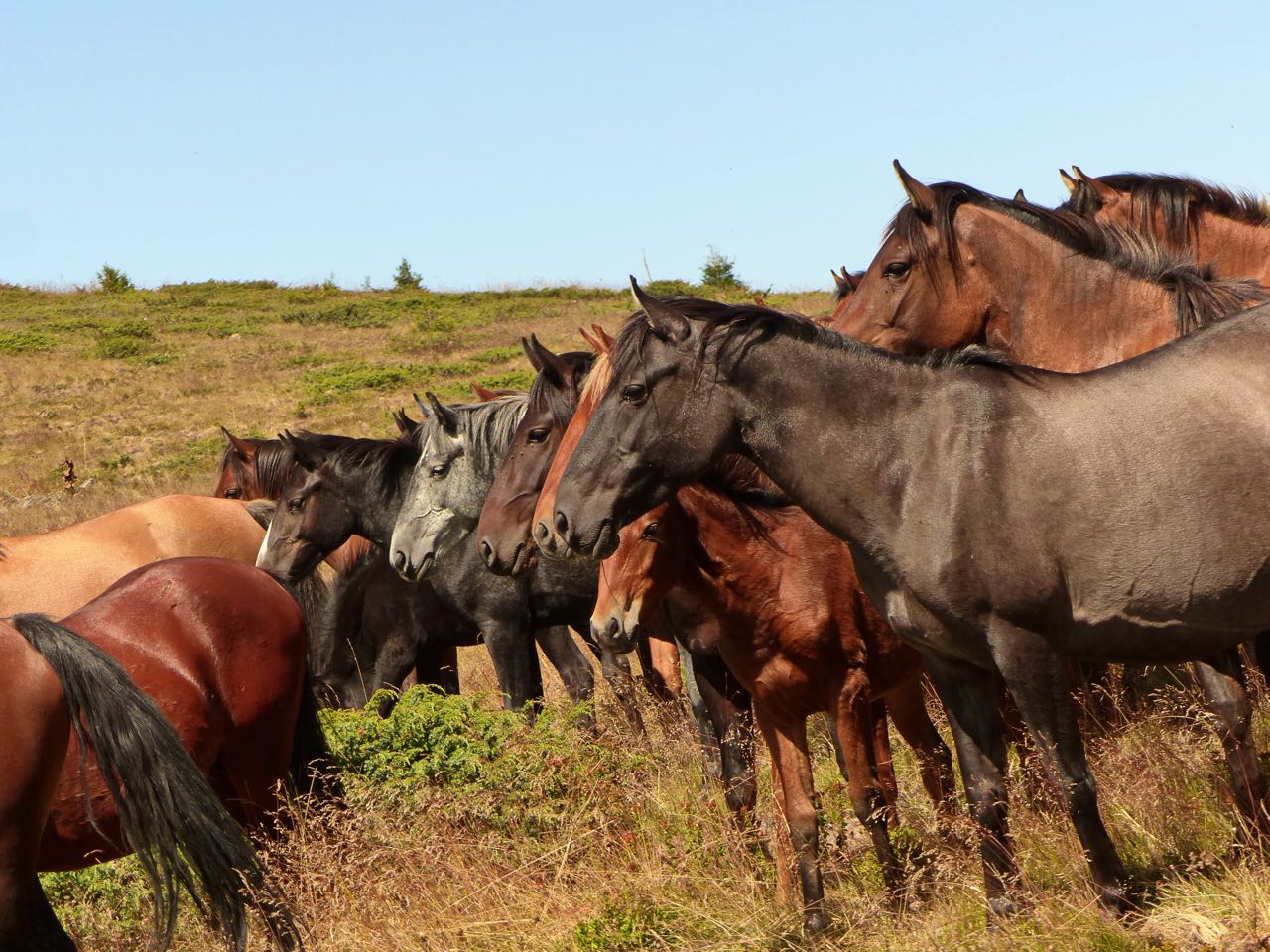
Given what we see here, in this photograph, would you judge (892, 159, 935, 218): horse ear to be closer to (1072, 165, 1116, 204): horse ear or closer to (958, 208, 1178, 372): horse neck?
(958, 208, 1178, 372): horse neck

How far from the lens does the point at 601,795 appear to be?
20.9 ft

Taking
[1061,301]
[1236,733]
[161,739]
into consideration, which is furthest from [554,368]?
[1236,733]

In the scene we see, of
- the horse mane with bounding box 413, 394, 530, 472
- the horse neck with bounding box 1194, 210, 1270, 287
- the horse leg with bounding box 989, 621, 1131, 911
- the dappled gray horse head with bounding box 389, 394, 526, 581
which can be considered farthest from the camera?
the dappled gray horse head with bounding box 389, 394, 526, 581

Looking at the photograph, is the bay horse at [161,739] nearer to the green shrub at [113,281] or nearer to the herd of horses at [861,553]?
the herd of horses at [861,553]

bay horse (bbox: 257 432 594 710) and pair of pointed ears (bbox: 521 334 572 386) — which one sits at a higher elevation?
pair of pointed ears (bbox: 521 334 572 386)

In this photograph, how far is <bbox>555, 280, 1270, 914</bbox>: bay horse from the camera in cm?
396

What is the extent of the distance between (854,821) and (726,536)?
5.60 feet

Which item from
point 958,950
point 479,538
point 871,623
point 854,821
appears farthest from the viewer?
point 479,538

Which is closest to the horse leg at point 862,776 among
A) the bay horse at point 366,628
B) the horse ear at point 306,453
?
the bay horse at point 366,628

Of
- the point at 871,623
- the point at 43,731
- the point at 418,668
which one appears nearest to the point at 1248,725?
the point at 871,623

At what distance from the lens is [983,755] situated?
4.29 meters

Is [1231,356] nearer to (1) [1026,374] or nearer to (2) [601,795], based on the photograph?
(1) [1026,374]

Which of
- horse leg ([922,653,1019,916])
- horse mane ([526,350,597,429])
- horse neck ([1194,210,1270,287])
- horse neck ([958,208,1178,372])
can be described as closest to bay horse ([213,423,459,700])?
horse mane ([526,350,597,429])

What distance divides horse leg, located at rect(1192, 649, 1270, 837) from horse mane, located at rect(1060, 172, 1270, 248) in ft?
8.61
